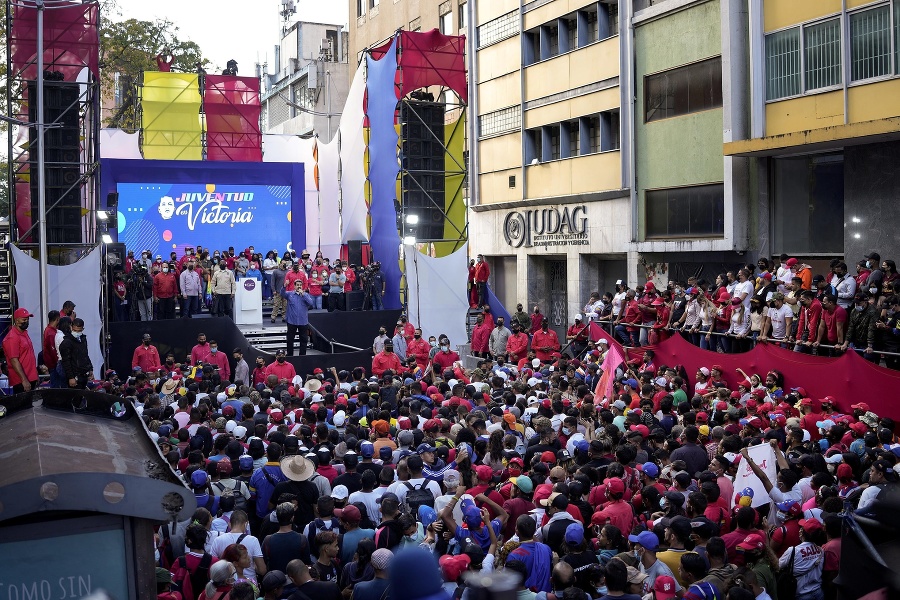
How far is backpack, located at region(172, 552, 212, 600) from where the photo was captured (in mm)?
6738

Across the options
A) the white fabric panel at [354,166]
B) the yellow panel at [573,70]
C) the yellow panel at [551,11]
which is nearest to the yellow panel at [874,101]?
the yellow panel at [573,70]

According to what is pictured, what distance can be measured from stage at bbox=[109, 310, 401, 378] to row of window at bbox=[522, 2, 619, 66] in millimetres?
11062

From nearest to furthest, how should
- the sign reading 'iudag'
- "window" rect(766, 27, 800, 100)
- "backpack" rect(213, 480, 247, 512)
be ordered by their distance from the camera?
"backpack" rect(213, 480, 247, 512) → "window" rect(766, 27, 800, 100) → the sign reading 'iudag'

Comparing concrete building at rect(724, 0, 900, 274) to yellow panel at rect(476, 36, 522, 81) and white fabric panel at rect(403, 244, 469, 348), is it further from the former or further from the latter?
yellow panel at rect(476, 36, 522, 81)

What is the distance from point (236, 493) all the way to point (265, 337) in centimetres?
1555

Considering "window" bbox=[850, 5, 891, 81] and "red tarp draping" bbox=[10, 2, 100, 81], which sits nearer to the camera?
"window" bbox=[850, 5, 891, 81]

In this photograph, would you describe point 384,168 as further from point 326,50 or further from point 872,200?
point 326,50

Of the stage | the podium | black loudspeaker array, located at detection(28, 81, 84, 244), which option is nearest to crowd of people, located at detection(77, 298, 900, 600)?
the stage

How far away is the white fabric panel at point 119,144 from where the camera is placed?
3391 cm

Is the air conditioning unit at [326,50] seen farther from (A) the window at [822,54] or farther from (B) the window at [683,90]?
(A) the window at [822,54]

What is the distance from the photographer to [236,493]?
329 inches

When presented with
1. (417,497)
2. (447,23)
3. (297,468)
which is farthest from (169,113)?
(417,497)

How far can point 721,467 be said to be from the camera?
865cm

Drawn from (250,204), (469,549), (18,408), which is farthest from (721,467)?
(250,204)
